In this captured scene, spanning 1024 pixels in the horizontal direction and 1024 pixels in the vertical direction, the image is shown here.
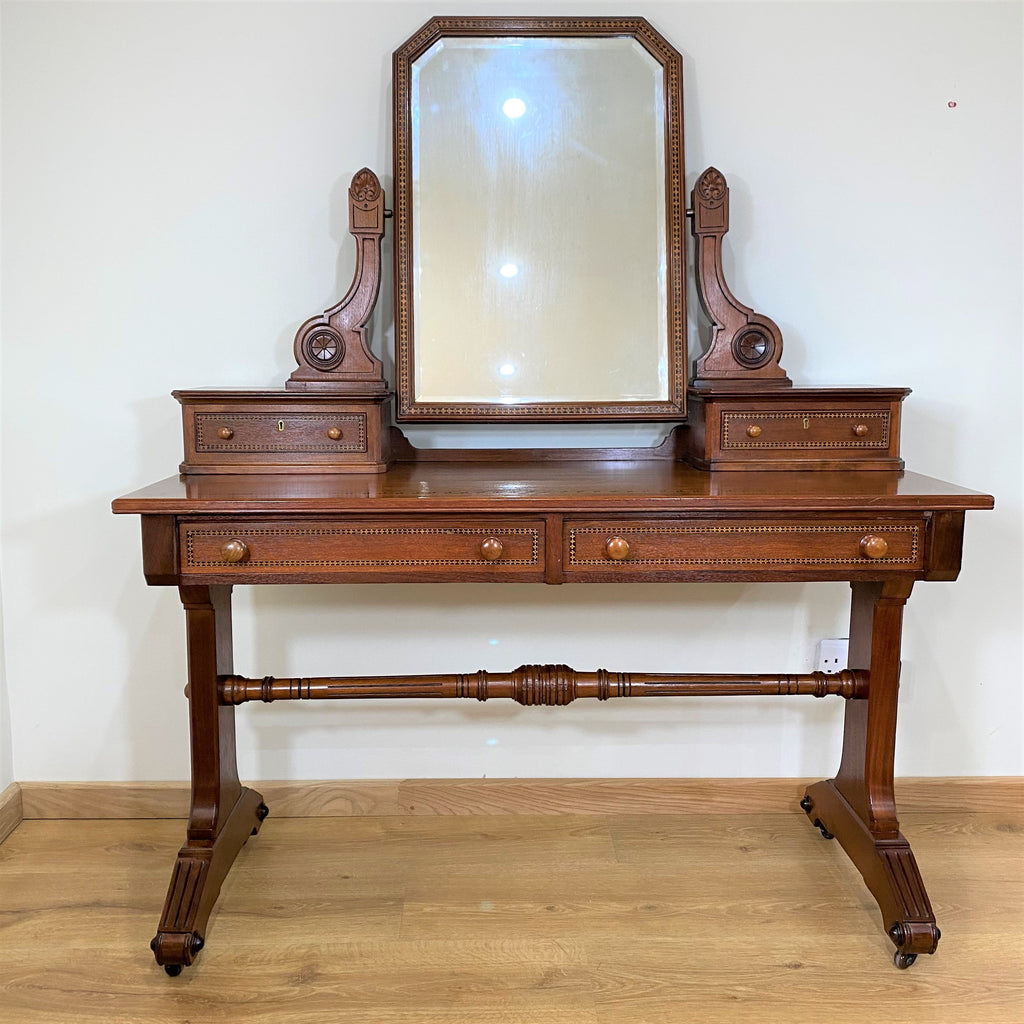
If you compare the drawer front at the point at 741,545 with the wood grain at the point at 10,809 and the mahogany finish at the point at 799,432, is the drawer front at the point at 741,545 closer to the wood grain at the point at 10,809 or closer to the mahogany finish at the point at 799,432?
the mahogany finish at the point at 799,432

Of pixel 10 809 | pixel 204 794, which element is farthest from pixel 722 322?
pixel 10 809

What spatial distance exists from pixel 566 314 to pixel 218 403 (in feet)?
2.76

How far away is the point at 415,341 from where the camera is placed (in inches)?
84.0

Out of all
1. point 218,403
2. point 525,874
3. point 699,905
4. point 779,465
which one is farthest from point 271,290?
point 699,905

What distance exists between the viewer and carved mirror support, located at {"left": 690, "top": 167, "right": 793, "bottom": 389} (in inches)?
83.5

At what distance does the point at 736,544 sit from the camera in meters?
1.72

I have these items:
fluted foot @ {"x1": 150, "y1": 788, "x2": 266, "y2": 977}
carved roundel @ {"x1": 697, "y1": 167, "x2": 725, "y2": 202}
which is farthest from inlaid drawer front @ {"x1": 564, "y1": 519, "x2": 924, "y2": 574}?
fluted foot @ {"x1": 150, "y1": 788, "x2": 266, "y2": 977}

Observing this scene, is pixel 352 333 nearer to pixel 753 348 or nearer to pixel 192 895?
pixel 753 348

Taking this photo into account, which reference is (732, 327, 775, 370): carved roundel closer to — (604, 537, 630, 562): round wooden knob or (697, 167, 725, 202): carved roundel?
(697, 167, 725, 202): carved roundel

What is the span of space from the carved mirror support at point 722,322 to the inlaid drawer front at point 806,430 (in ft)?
0.38

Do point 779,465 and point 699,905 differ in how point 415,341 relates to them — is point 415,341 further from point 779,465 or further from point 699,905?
point 699,905

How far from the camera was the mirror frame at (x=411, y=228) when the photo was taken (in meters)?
2.11

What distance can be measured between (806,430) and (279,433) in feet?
3.99

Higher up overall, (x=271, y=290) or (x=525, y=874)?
(x=271, y=290)
